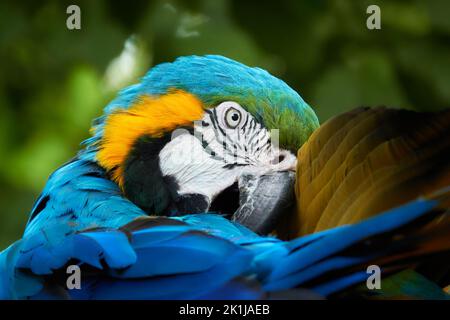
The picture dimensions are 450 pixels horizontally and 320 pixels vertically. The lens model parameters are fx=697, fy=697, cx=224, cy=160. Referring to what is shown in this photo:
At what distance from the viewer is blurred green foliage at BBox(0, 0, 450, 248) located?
5.94 feet

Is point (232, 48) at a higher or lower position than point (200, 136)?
higher

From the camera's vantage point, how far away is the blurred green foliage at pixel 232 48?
181cm

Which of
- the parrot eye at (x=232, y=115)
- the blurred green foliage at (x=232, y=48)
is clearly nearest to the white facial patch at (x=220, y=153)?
the parrot eye at (x=232, y=115)

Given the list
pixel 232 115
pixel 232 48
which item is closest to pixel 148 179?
pixel 232 115

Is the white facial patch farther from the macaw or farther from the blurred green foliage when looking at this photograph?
the blurred green foliage

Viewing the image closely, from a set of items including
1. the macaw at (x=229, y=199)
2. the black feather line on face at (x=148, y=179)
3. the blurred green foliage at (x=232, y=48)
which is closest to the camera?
the macaw at (x=229, y=199)

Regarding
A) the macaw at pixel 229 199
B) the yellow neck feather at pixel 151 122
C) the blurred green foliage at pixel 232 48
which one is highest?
the blurred green foliage at pixel 232 48

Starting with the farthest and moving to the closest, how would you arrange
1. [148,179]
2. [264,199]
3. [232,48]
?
[232,48], [148,179], [264,199]

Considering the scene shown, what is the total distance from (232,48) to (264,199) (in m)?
0.53

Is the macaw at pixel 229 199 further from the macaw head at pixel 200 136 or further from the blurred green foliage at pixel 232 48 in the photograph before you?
the blurred green foliage at pixel 232 48

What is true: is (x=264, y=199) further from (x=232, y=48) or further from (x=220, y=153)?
(x=232, y=48)

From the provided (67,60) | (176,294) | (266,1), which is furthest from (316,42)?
(176,294)

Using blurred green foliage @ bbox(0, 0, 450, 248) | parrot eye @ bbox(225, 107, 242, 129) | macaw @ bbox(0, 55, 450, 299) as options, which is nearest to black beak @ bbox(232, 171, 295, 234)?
macaw @ bbox(0, 55, 450, 299)

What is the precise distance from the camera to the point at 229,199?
5.18ft
